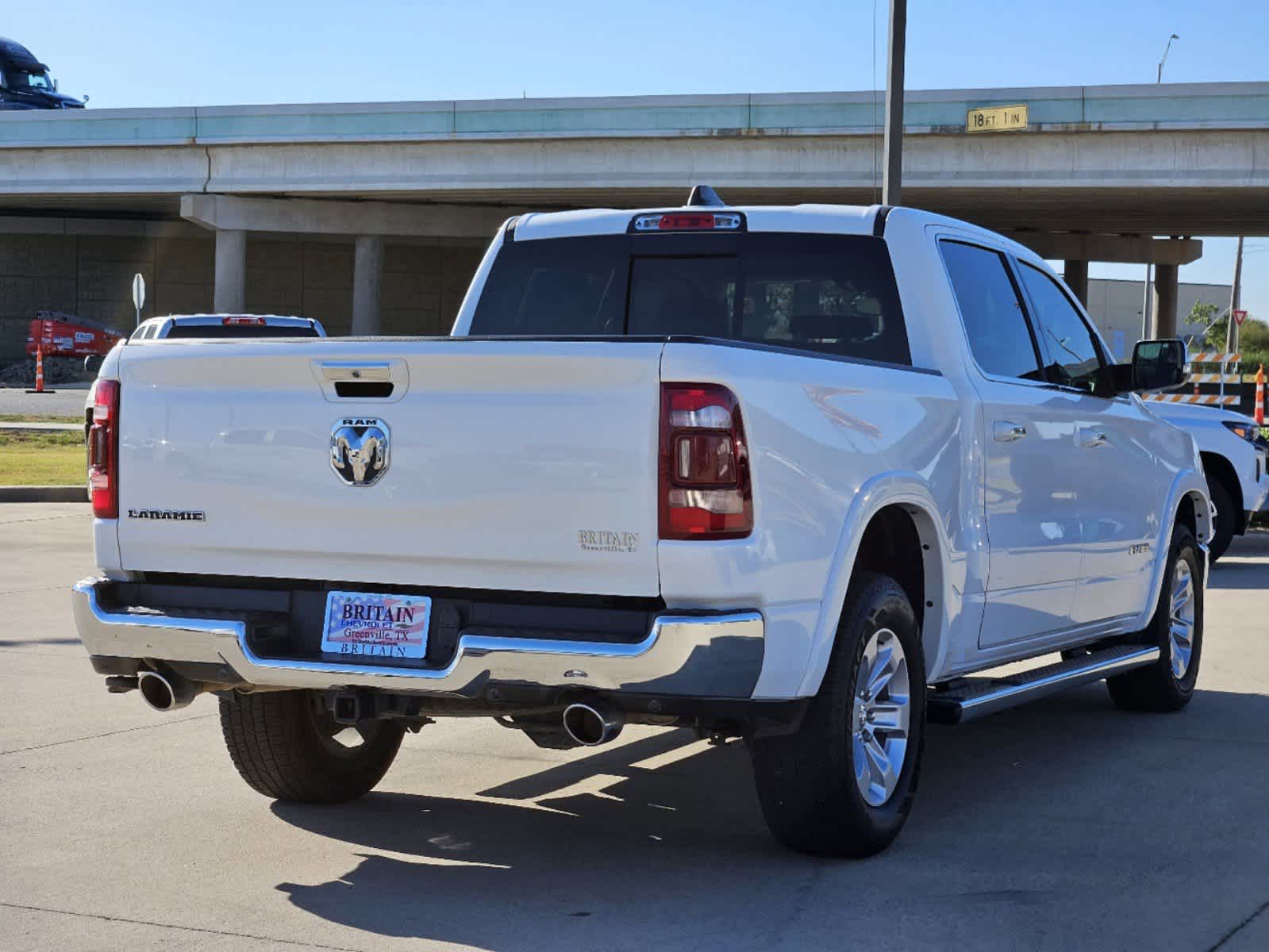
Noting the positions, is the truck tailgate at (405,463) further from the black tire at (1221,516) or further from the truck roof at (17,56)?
the truck roof at (17,56)

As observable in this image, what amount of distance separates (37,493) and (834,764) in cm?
1663

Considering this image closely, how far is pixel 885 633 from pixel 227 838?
7.39 feet

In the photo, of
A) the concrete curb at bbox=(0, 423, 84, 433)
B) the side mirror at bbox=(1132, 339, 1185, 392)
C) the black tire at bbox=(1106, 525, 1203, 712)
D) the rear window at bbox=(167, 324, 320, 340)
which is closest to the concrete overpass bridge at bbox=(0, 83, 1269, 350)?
the concrete curb at bbox=(0, 423, 84, 433)

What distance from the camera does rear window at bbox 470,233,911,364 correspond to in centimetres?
666

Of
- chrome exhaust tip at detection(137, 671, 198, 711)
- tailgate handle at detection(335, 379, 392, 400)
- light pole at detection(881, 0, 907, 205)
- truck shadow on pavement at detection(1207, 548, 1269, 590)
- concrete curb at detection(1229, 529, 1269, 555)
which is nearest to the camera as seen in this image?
tailgate handle at detection(335, 379, 392, 400)

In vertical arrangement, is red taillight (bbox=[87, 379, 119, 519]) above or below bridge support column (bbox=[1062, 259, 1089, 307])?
below

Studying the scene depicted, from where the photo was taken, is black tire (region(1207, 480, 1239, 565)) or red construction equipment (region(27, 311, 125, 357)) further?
red construction equipment (region(27, 311, 125, 357))

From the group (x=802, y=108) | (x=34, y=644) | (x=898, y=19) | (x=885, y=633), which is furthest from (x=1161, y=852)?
(x=802, y=108)

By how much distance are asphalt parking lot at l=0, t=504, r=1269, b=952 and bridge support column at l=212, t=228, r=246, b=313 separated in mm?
48030

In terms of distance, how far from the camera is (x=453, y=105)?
4791 centimetres

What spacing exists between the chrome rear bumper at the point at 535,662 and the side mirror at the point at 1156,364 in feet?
12.3

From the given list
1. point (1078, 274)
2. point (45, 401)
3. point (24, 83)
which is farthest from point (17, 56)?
point (1078, 274)

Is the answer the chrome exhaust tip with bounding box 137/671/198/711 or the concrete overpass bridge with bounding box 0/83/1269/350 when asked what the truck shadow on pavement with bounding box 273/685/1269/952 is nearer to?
the chrome exhaust tip with bounding box 137/671/198/711

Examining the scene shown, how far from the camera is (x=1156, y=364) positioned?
314 inches
